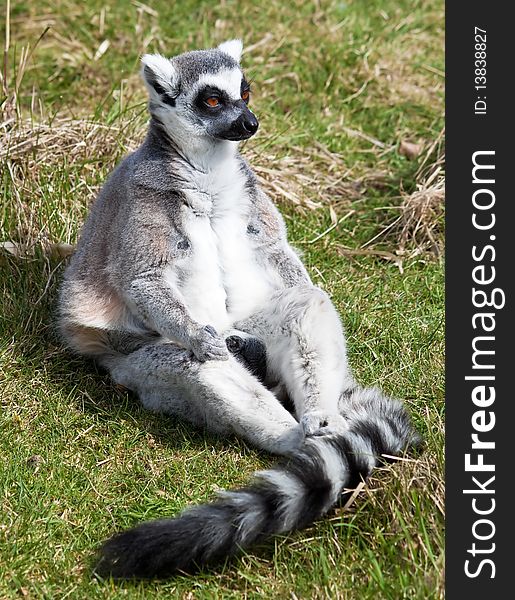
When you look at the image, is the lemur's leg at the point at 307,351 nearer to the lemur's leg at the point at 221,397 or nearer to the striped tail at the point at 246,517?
the lemur's leg at the point at 221,397

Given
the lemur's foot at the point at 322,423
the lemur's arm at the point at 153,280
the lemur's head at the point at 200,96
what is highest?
the lemur's head at the point at 200,96

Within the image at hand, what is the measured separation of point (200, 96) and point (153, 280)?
90cm

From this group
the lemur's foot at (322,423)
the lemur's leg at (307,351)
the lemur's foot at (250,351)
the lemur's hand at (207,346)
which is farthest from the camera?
the lemur's foot at (250,351)

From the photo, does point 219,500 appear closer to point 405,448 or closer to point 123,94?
point 405,448

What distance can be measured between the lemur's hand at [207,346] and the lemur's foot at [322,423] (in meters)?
0.48

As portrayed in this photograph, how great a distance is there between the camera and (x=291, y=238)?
6473 mm

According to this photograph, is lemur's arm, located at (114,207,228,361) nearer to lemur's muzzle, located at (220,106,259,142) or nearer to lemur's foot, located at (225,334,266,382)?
lemur's foot, located at (225,334,266,382)

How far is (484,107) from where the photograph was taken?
499 cm

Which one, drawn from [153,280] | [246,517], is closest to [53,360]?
[153,280]

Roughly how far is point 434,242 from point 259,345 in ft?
6.97

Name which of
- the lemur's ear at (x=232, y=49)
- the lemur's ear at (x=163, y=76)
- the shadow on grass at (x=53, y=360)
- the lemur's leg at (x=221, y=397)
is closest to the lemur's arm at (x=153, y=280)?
the lemur's leg at (x=221, y=397)

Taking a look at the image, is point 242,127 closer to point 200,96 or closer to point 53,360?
point 200,96

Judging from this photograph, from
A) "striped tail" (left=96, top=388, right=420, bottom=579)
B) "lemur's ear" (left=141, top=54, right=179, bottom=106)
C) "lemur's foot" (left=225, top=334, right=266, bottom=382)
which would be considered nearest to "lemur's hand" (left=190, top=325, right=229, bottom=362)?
"lemur's foot" (left=225, top=334, right=266, bottom=382)

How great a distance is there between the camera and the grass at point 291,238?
144 inches
